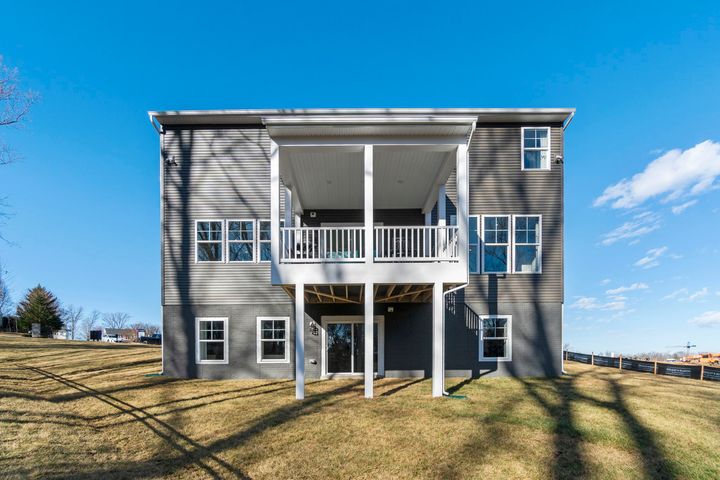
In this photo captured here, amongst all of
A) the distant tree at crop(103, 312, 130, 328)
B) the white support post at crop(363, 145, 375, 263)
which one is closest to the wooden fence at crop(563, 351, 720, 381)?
the white support post at crop(363, 145, 375, 263)

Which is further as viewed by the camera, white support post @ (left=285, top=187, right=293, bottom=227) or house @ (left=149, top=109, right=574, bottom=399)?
house @ (left=149, top=109, right=574, bottom=399)

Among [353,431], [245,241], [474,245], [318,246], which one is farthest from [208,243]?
[474,245]

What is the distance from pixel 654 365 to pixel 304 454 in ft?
42.2

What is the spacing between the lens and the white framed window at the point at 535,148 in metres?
10.6

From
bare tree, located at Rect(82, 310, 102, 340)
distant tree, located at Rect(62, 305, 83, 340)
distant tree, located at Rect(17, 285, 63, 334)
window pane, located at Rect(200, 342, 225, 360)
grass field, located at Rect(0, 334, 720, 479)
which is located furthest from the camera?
bare tree, located at Rect(82, 310, 102, 340)

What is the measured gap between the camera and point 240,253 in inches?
416

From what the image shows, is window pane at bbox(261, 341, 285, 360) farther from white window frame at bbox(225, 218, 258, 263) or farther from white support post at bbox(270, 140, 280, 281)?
white support post at bbox(270, 140, 280, 281)

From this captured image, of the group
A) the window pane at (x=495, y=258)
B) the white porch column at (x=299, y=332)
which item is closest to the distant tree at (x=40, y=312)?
the white porch column at (x=299, y=332)

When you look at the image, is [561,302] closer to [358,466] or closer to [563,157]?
[563,157]

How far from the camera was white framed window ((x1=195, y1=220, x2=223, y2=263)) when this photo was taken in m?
10.5

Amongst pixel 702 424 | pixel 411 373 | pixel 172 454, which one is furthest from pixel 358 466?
pixel 702 424

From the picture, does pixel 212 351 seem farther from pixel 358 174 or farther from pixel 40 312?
pixel 40 312

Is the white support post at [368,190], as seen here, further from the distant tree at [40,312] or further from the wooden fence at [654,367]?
the distant tree at [40,312]

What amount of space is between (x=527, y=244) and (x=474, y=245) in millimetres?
1580
